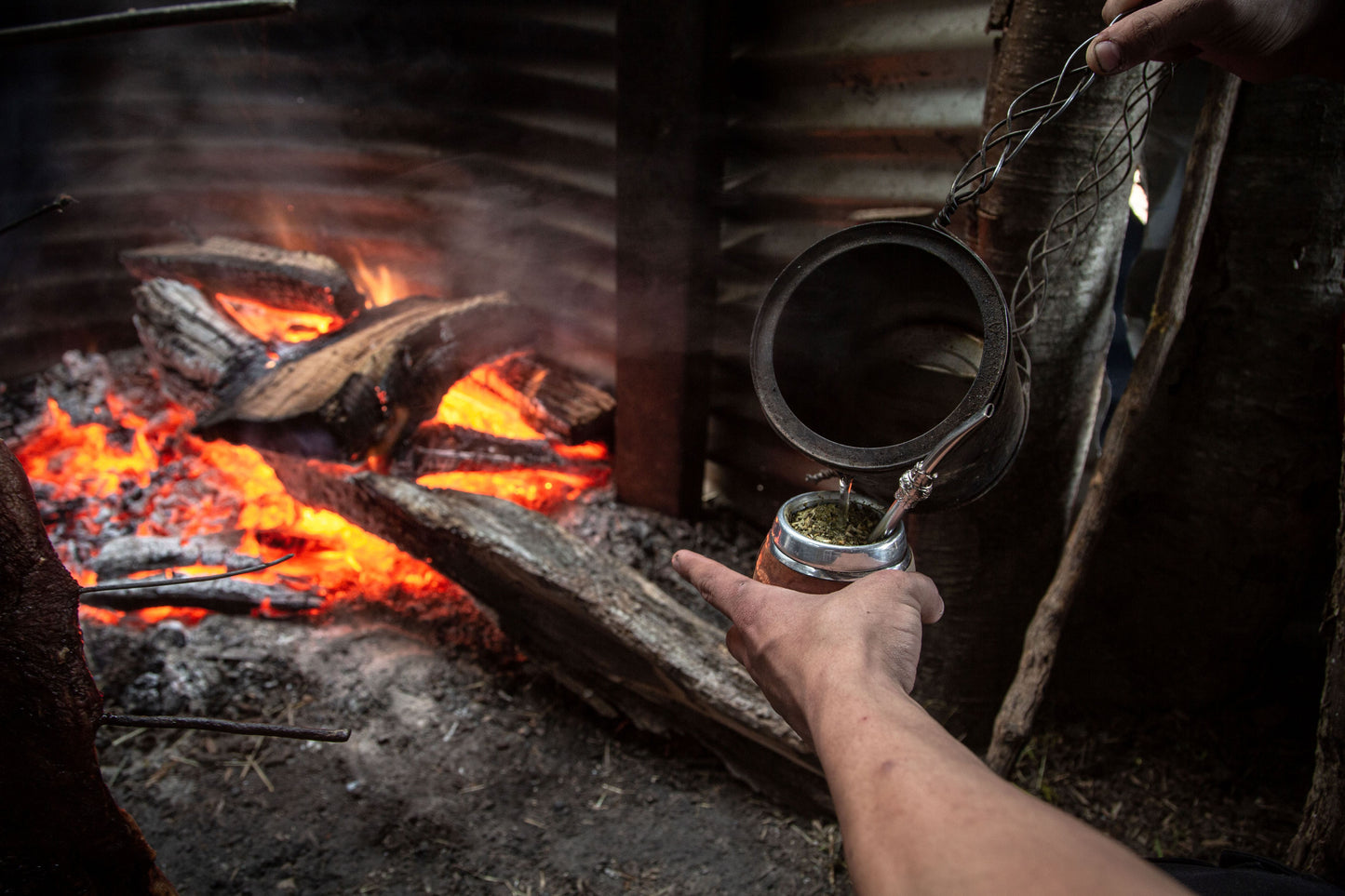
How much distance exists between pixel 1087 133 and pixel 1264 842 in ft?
7.73

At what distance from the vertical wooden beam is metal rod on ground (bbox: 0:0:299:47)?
62.9 inches

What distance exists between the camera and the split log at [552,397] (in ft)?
13.8

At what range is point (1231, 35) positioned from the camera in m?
1.50

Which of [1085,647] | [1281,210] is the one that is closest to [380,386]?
[1085,647]

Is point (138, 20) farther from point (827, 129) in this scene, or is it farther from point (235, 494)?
point (235, 494)

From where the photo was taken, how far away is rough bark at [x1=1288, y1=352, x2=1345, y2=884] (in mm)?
1893

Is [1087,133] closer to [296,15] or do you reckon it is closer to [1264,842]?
[1264,842]

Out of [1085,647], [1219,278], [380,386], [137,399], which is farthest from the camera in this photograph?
[137,399]

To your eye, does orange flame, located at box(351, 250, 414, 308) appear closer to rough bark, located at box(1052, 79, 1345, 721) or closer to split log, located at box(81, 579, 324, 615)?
split log, located at box(81, 579, 324, 615)

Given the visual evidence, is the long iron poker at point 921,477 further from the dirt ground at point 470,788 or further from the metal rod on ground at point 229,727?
the dirt ground at point 470,788

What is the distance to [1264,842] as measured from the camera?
2.49 m

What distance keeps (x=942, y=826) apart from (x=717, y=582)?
72 cm

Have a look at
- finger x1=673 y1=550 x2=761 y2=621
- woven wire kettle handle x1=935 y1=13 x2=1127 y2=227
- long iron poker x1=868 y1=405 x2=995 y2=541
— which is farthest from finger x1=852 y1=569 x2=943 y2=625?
woven wire kettle handle x1=935 y1=13 x2=1127 y2=227

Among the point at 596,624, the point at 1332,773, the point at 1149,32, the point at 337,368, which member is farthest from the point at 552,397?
the point at 1332,773
